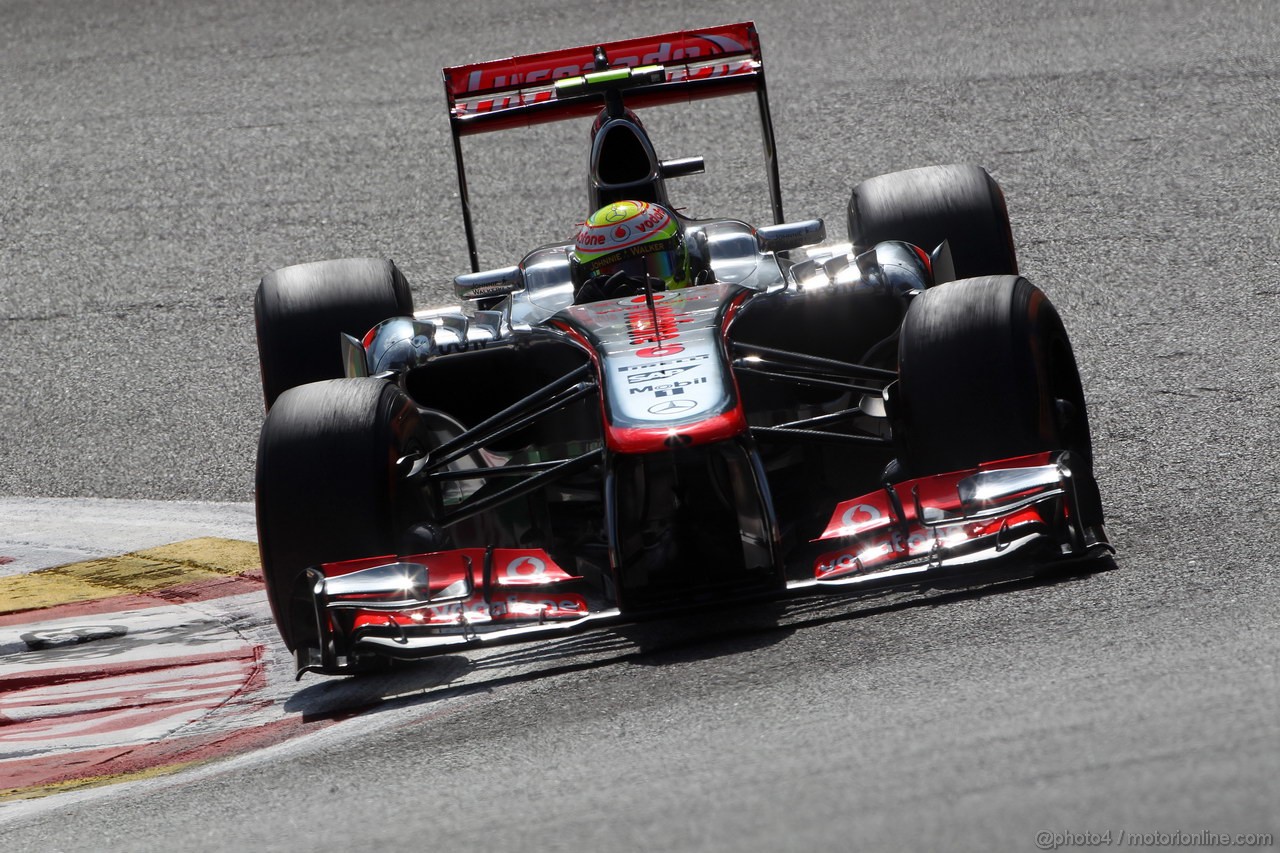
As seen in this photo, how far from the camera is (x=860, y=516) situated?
5113 mm

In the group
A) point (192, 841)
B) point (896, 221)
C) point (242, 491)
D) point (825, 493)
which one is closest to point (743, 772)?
point (192, 841)

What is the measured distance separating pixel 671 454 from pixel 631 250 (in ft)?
5.16

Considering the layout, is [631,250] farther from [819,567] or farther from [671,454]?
[819,567]

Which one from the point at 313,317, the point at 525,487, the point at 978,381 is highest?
the point at 313,317

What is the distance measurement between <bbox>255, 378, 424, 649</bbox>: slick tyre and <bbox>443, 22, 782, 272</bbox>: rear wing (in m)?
2.45

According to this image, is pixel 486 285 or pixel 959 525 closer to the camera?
pixel 959 525

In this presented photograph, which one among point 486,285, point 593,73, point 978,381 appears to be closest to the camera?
point 978,381

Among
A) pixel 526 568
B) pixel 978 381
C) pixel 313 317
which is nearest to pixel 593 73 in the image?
pixel 313 317

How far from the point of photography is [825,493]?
616 centimetres

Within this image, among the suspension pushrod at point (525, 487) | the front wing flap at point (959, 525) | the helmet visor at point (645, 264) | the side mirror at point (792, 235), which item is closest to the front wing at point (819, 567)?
the front wing flap at point (959, 525)

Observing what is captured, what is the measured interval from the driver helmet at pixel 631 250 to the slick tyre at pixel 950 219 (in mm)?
1310

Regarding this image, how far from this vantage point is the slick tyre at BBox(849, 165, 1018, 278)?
24.3 feet

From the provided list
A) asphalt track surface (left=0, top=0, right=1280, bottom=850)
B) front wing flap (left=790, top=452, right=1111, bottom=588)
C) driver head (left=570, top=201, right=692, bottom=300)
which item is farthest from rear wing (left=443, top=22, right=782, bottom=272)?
front wing flap (left=790, top=452, right=1111, bottom=588)

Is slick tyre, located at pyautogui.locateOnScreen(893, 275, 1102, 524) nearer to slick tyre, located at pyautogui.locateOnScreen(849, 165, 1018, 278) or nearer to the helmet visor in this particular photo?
the helmet visor
